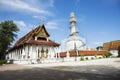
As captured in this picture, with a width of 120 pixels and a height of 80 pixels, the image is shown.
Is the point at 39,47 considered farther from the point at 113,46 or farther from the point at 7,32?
the point at 113,46

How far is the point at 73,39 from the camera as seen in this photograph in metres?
71.3

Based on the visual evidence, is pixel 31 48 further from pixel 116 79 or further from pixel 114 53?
pixel 114 53

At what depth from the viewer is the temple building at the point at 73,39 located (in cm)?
6906

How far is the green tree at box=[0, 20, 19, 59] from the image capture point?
116 ft

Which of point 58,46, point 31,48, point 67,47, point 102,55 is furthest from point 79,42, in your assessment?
point 31,48

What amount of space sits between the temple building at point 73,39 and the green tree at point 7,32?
35152 millimetres

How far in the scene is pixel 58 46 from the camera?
3788 centimetres

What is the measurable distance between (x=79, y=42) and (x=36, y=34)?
3753cm

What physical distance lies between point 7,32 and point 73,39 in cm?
3909

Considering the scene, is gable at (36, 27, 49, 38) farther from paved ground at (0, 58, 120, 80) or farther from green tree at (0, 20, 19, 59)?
paved ground at (0, 58, 120, 80)

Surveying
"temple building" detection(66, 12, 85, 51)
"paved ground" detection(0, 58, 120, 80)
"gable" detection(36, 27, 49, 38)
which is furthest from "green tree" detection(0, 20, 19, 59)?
"temple building" detection(66, 12, 85, 51)

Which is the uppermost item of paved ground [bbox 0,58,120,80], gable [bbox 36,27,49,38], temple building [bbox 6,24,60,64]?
gable [bbox 36,27,49,38]

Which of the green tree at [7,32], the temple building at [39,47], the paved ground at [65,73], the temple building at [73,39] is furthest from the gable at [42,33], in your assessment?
the temple building at [73,39]

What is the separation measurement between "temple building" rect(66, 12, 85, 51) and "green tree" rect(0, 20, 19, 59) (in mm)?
35152
